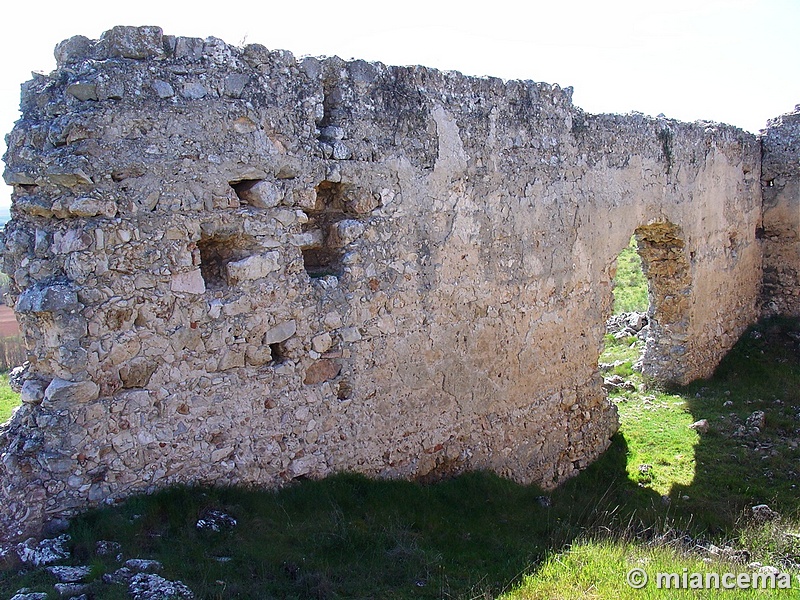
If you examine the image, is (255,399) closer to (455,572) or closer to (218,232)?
(218,232)

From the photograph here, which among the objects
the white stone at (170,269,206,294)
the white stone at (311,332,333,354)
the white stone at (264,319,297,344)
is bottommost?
the white stone at (311,332,333,354)

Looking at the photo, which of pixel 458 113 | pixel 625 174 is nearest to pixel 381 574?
pixel 458 113

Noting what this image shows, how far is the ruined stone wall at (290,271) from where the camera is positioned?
12.6 ft

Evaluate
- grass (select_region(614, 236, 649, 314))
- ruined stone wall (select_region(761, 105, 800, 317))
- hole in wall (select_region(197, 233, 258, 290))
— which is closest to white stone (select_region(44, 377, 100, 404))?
hole in wall (select_region(197, 233, 258, 290))

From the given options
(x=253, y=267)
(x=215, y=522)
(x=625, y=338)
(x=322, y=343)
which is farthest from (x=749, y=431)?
(x=215, y=522)

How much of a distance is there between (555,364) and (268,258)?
3.26 m

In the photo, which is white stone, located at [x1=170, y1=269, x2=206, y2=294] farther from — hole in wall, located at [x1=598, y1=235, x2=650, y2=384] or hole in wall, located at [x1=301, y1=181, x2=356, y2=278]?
hole in wall, located at [x1=598, y1=235, x2=650, y2=384]

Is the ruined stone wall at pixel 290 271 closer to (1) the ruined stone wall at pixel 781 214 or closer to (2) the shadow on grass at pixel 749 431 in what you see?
(2) the shadow on grass at pixel 749 431

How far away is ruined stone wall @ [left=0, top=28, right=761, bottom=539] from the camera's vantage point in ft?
12.6

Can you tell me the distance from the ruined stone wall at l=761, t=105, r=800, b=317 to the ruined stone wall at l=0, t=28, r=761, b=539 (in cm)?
524

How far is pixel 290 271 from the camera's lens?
4531 mm

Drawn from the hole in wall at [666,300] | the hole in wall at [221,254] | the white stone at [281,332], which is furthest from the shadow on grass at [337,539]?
the hole in wall at [666,300]

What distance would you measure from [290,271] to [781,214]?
927 centimetres

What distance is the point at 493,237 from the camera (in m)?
5.80
